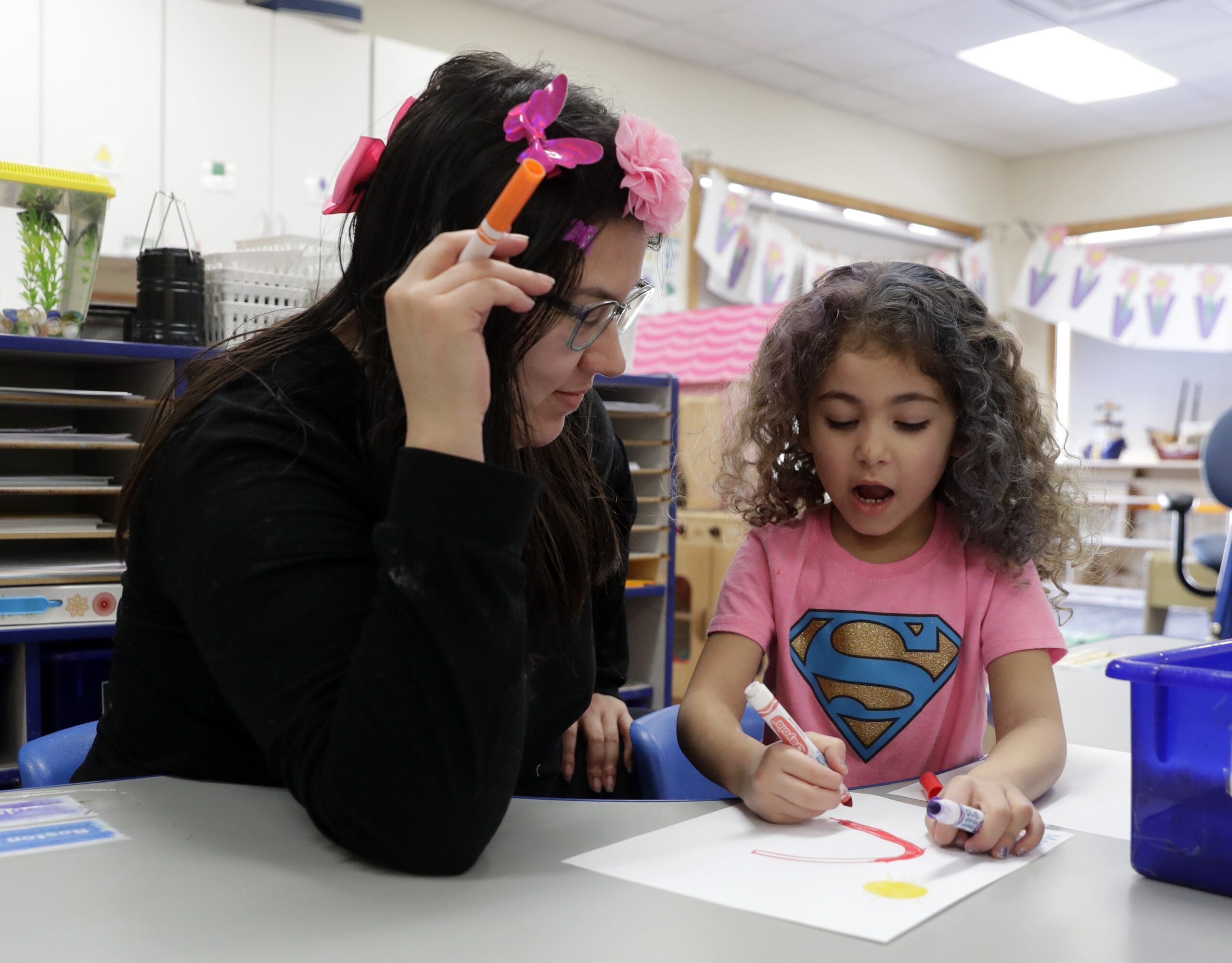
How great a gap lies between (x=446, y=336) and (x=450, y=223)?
0.13 meters

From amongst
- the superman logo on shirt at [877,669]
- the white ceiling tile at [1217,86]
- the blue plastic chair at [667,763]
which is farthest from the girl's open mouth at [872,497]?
the white ceiling tile at [1217,86]

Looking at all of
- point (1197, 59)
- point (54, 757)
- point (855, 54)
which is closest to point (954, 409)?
point (54, 757)

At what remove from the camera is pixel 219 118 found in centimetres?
300

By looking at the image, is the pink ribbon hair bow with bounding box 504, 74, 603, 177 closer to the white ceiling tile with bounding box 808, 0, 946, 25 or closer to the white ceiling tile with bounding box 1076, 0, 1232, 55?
the white ceiling tile with bounding box 808, 0, 946, 25

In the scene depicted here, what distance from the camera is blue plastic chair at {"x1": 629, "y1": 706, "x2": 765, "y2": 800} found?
109 centimetres

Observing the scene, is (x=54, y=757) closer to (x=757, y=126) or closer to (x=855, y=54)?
(x=855, y=54)

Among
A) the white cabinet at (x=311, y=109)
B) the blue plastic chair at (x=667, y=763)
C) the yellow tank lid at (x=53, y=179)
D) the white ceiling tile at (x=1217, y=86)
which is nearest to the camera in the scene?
the blue plastic chair at (x=667, y=763)

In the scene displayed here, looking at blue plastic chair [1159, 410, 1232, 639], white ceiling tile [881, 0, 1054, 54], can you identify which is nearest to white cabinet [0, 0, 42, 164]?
white ceiling tile [881, 0, 1054, 54]

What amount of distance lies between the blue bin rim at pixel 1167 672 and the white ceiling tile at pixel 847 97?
4.61m

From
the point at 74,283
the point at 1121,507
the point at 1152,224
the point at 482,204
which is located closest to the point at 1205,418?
the point at 1121,507

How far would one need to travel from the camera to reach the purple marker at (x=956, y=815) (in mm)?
672

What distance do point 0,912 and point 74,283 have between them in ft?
4.81

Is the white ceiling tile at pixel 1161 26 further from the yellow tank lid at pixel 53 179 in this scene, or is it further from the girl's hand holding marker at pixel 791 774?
the girl's hand holding marker at pixel 791 774

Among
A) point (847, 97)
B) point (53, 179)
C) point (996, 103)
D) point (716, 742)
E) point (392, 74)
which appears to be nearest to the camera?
point (716, 742)
